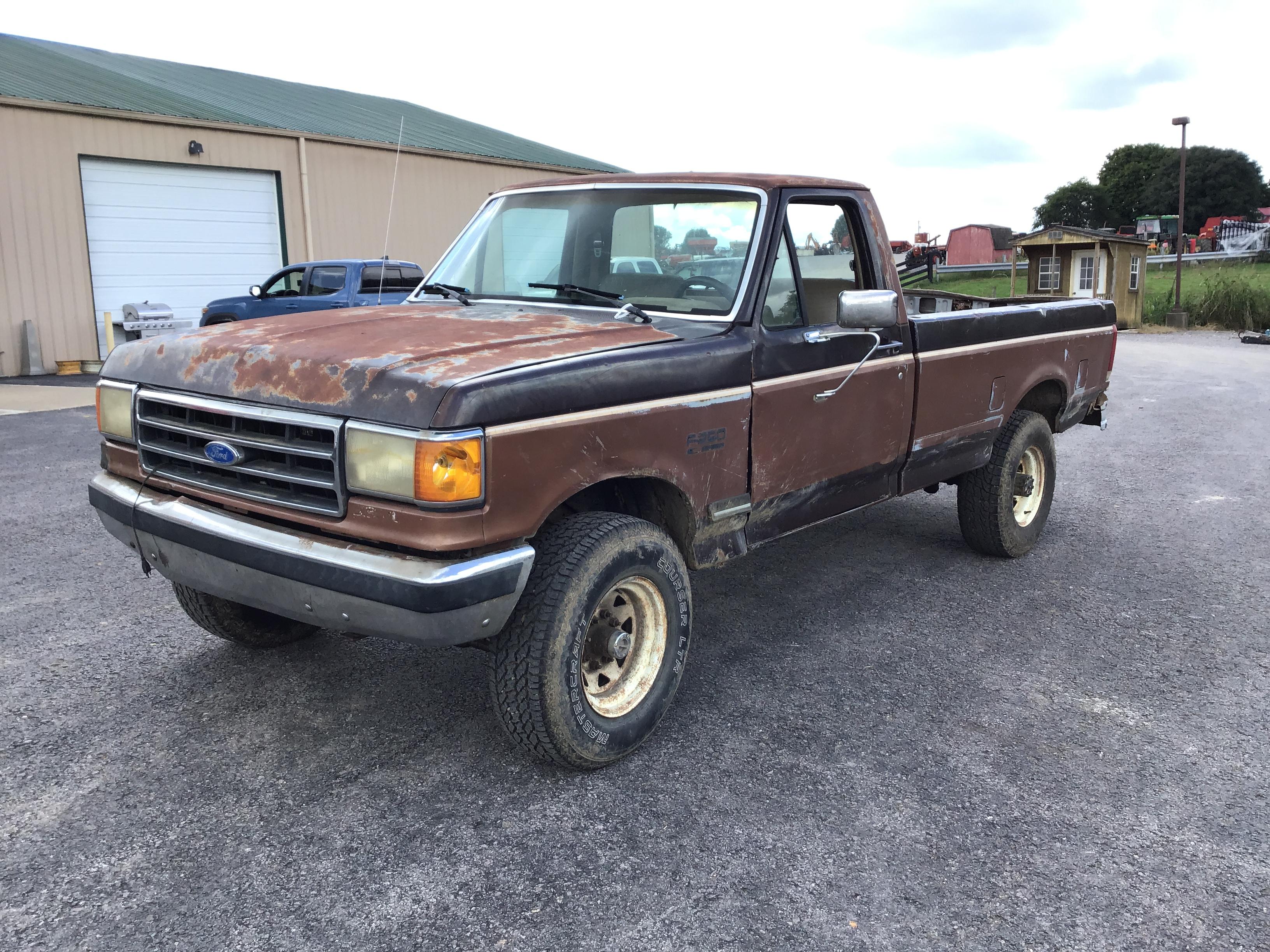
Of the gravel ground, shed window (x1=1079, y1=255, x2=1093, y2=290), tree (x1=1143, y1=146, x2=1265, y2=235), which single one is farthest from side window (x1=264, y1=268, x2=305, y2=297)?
tree (x1=1143, y1=146, x2=1265, y2=235)

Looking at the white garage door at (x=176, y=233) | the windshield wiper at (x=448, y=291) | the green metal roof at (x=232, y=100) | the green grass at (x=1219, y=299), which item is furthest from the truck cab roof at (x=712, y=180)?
the green grass at (x=1219, y=299)

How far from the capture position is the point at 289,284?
50.1 ft

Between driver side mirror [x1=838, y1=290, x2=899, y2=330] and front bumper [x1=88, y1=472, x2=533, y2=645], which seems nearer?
front bumper [x1=88, y1=472, x2=533, y2=645]

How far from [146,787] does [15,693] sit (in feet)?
3.55

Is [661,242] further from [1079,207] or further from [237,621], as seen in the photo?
[1079,207]

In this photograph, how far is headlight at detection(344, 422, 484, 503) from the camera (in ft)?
9.03

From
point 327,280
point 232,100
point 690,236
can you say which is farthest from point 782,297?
point 232,100

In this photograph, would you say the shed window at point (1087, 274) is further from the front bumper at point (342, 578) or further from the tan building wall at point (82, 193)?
the front bumper at point (342, 578)

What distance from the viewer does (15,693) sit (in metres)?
3.87

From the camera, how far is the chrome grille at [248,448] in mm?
2955

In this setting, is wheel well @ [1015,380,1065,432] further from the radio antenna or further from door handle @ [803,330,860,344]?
the radio antenna

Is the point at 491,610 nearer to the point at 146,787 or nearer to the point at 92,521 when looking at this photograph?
the point at 146,787

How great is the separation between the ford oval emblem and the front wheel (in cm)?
97

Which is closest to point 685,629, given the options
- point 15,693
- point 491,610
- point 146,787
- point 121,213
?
point 491,610
